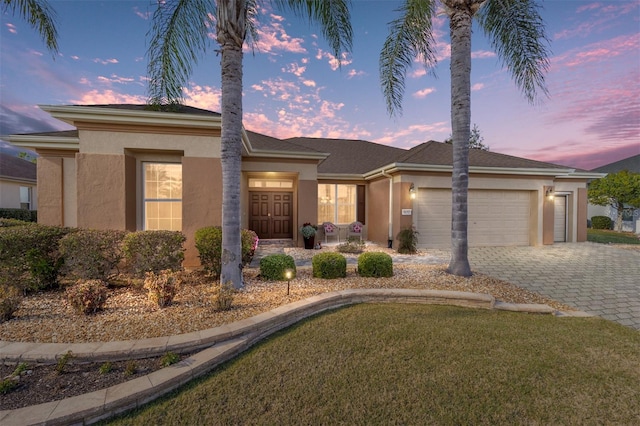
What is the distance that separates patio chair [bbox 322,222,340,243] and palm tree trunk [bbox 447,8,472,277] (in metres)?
5.89

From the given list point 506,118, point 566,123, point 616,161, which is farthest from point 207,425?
point 616,161

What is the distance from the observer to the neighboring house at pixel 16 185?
14.6m

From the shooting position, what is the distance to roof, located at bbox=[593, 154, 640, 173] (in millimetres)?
23438

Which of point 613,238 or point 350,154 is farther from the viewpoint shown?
point 350,154

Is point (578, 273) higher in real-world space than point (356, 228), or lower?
lower

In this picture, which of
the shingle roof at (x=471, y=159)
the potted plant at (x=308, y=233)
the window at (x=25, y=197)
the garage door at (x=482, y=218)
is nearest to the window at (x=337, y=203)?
the potted plant at (x=308, y=233)

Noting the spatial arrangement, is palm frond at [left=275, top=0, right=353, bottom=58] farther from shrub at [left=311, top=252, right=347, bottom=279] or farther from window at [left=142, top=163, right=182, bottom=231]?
window at [left=142, top=163, right=182, bottom=231]

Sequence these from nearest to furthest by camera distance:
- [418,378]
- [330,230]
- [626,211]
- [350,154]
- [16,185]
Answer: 1. [418,378]
2. [330,230]
3. [350,154]
4. [16,185]
5. [626,211]

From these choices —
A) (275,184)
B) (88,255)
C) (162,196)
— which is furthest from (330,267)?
(275,184)

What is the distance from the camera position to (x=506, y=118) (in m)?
11.9

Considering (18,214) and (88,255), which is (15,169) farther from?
(88,255)

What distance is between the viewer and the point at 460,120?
19.4 feet

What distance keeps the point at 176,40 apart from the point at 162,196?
4.01 m

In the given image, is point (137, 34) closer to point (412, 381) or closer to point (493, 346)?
point (412, 381)
